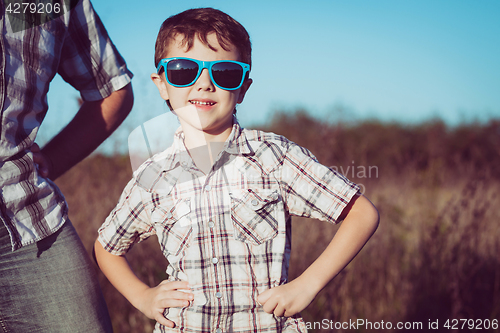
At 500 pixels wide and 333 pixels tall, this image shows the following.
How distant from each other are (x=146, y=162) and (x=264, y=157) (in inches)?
16.2

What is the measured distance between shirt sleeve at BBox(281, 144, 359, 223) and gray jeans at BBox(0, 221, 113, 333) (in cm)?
75

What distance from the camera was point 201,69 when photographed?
3.59ft

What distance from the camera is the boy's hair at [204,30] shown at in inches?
44.1

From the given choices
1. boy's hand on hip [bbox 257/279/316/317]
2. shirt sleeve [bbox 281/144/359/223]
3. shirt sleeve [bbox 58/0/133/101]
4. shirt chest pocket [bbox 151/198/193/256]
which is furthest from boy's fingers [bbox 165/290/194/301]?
shirt sleeve [bbox 58/0/133/101]

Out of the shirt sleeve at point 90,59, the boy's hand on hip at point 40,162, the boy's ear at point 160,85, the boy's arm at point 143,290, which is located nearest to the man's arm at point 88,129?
the shirt sleeve at point 90,59

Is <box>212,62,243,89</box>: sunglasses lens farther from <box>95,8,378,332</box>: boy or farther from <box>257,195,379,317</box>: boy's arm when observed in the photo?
<box>257,195,379,317</box>: boy's arm

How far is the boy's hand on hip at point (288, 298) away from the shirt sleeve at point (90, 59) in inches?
41.3

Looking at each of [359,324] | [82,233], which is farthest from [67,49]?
[359,324]

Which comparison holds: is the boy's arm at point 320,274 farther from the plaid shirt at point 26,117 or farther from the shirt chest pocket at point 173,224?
the plaid shirt at point 26,117

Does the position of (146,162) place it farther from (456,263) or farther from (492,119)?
(492,119)

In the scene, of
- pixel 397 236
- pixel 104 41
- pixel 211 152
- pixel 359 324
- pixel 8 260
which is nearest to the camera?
pixel 8 260

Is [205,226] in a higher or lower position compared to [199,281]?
higher

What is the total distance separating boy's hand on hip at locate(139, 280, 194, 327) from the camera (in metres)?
1.10

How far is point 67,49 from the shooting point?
4.57ft
